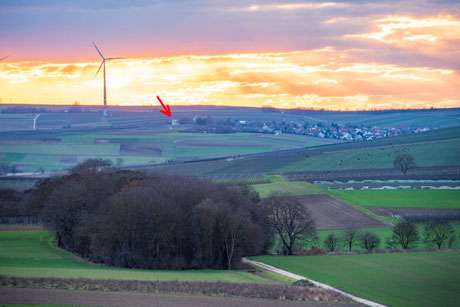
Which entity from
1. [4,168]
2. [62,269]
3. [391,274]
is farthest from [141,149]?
[391,274]

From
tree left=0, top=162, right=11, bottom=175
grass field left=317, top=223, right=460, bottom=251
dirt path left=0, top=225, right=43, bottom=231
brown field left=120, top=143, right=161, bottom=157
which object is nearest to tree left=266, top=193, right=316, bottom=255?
grass field left=317, top=223, right=460, bottom=251

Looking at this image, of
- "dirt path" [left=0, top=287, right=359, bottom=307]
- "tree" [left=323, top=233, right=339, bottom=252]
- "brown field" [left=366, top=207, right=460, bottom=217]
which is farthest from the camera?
"brown field" [left=366, top=207, right=460, bottom=217]

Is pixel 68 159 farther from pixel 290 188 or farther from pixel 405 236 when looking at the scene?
pixel 405 236

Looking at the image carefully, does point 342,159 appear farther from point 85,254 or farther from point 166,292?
point 166,292

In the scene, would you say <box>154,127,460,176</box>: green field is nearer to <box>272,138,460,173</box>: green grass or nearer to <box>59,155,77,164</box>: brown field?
<box>272,138,460,173</box>: green grass

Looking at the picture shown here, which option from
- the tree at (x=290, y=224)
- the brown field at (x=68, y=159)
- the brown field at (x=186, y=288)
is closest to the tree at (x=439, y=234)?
the tree at (x=290, y=224)
